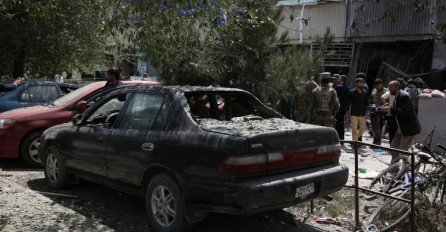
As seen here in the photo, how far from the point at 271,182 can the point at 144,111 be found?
5.81ft

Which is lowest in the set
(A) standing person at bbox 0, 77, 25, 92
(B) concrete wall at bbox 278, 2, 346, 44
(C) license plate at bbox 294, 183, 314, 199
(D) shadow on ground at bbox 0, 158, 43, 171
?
(D) shadow on ground at bbox 0, 158, 43, 171

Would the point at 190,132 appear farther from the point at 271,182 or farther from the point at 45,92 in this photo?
the point at 45,92

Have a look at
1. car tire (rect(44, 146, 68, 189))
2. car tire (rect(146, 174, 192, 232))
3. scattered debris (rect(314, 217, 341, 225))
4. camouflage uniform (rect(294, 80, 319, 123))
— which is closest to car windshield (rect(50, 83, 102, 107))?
car tire (rect(44, 146, 68, 189))

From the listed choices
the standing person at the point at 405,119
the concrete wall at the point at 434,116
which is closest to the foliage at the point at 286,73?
the concrete wall at the point at 434,116

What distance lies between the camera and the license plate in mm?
4711

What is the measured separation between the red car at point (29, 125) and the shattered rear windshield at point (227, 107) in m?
2.54

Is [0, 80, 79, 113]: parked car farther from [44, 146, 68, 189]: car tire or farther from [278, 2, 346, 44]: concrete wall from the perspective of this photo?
[278, 2, 346, 44]: concrete wall

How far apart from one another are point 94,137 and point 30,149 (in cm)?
295

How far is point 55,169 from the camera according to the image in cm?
685

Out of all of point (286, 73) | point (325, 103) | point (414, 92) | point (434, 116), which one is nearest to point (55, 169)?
point (325, 103)

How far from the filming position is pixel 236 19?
7.03 metres

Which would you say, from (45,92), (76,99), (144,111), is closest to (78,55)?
(45,92)

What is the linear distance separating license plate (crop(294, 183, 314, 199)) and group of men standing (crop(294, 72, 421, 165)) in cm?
237

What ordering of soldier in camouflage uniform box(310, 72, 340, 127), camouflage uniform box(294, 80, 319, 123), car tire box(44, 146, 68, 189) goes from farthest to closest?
camouflage uniform box(294, 80, 319, 123) → soldier in camouflage uniform box(310, 72, 340, 127) → car tire box(44, 146, 68, 189)
